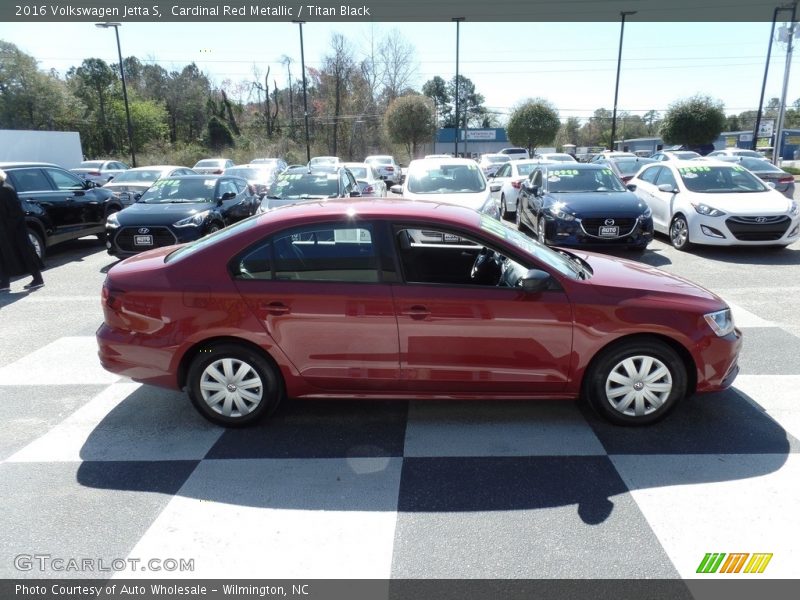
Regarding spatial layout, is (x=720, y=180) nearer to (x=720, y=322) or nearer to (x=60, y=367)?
(x=720, y=322)

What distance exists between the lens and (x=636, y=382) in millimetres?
3934

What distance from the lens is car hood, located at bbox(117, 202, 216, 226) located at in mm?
9508

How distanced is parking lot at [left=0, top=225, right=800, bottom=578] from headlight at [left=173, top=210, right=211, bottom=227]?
4857mm

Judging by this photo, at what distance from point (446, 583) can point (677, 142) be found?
40.7m

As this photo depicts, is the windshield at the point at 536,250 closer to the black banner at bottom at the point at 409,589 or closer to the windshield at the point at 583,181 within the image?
the black banner at bottom at the point at 409,589

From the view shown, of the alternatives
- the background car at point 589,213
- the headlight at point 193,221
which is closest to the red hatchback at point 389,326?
the background car at point 589,213

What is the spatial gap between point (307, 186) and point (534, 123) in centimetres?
3948

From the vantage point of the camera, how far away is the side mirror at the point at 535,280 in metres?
3.74

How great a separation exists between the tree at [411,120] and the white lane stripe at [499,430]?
131 ft

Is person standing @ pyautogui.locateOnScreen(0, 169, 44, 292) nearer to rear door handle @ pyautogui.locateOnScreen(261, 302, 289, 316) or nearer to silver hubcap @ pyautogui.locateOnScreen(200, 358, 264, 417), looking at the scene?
silver hubcap @ pyautogui.locateOnScreen(200, 358, 264, 417)

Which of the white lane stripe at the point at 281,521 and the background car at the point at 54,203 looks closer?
the white lane stripe at the point at 281,521

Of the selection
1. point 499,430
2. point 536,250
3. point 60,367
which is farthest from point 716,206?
point 60,367

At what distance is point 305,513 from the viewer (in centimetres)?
315
